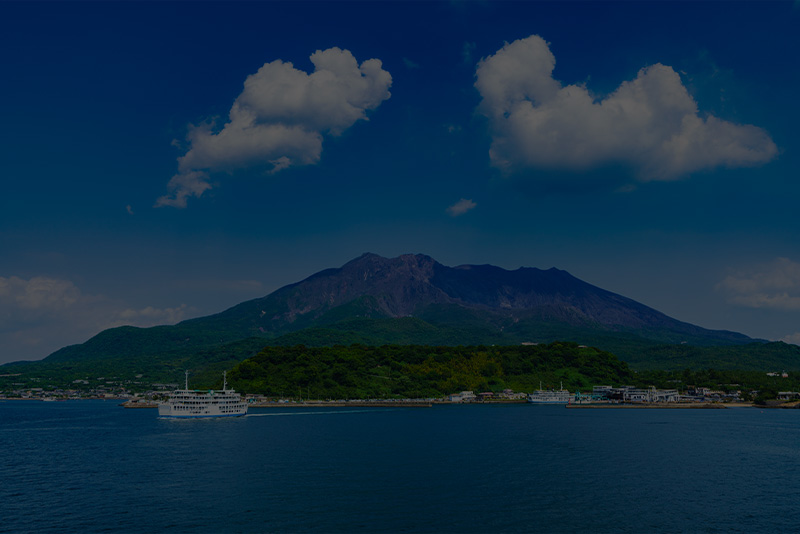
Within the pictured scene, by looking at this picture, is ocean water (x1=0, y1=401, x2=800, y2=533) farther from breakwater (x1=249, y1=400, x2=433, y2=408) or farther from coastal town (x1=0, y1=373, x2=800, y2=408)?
coastal town (x1=0, y1=373, x2=800, y2=408)

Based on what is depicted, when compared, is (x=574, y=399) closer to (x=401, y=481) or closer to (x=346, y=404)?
(x=346, y=404)

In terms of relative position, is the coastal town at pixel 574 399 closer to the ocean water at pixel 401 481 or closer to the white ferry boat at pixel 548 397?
the white ferry boat at pixel 548 397

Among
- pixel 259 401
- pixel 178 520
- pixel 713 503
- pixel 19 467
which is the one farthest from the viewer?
pixel 259 401

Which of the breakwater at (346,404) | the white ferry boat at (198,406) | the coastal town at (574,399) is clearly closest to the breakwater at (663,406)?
the coastal town at (574,399)

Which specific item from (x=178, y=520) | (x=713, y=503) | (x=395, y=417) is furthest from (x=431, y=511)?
(x=395, y=417)

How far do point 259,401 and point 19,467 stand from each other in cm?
11262

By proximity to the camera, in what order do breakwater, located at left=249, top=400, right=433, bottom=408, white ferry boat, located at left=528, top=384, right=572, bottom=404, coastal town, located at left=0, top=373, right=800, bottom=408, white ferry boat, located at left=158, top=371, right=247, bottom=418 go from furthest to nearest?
white ferry boat, located at left=528, top=384, right=572, bottom=404 → coastal town, located at left=0, top=373, right=800, bottom=408 → breakwater, located at left=249, top=400, right=433, bottom=408 → white ferry boat, located at left=158, top=371, right=247, bottom=418

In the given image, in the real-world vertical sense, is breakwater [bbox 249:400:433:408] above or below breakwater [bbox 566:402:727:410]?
above

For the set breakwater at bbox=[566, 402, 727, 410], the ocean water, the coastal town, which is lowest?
breakwater at bbox=[566, 402, 727, 410]

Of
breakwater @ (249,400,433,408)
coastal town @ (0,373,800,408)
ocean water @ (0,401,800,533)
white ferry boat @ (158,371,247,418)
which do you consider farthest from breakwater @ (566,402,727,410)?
white ferry boat @ (158,371,247,418)

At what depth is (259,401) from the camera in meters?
171

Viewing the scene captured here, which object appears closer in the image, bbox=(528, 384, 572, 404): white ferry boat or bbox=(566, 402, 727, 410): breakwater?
bbox=(566, 402, 727, 410): breakwater

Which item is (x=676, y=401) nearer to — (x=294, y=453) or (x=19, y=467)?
(x=294, y=453)

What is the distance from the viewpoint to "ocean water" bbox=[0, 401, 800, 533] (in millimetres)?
39281
